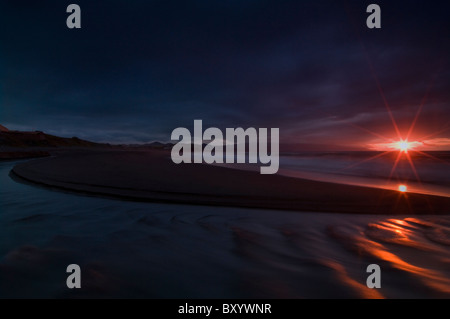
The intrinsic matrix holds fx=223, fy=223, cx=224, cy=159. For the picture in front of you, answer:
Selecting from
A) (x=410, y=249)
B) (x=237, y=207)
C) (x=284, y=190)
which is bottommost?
(x=410, y=249)

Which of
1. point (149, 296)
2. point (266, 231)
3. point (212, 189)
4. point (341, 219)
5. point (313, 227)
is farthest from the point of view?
point (212, 189)

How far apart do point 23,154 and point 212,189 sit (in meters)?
28.0

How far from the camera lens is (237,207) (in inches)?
212

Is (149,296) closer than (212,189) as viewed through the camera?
Yes

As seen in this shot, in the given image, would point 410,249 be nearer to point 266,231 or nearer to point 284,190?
point 266,231

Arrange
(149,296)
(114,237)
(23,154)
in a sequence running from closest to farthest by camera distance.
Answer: (149,296) < (114,237) < (23,154)

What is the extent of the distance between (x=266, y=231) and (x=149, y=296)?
2.24 meters

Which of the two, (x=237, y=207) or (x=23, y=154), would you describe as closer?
(x=237, y=207)
